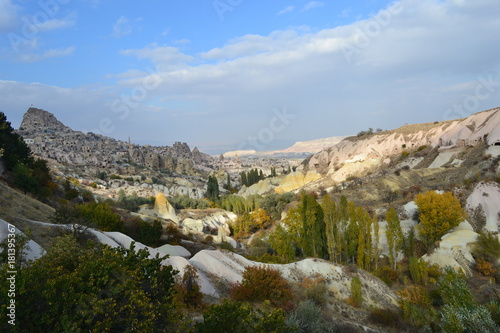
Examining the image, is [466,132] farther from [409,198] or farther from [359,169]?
[409,198]

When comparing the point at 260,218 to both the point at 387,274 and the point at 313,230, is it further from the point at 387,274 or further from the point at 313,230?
the point at 387,274

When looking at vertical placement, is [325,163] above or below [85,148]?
below

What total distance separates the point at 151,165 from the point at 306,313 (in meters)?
110

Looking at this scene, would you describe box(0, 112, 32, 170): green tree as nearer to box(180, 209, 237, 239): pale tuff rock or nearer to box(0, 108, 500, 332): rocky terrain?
box(0, 108, 500, 332): rocky terrain

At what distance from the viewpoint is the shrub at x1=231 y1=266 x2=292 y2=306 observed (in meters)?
13.1

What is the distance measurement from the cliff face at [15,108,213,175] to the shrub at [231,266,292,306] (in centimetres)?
8742

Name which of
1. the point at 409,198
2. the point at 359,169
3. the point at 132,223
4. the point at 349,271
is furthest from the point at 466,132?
the point at 132,223

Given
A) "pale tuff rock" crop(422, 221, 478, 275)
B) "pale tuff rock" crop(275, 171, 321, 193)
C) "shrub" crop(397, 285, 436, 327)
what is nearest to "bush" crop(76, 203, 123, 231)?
"shrub" crop(397, 285, 436, 327)

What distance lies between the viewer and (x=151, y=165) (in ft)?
375

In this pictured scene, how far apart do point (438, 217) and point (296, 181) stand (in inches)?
1789

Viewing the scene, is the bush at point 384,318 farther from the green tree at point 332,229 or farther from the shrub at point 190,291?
the green tree at point 332,229

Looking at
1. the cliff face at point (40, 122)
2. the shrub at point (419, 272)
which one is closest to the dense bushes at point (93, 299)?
the shrub at point (419, 272)

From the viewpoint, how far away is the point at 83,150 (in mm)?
108875

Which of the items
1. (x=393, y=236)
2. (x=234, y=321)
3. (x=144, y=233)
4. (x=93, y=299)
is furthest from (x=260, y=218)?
(x=93, y=299)
